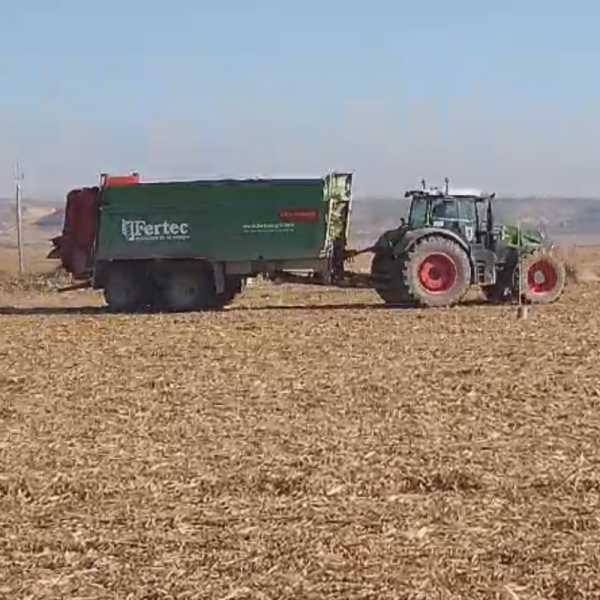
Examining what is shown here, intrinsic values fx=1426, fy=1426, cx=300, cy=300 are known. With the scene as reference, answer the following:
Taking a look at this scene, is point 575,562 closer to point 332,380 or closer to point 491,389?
point 491,389

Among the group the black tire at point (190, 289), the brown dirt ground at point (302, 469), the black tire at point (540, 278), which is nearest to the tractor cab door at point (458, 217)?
the black tire at point (540, 278)

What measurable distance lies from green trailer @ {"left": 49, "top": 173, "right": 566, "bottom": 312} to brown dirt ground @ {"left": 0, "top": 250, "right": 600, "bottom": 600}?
6.52 meters

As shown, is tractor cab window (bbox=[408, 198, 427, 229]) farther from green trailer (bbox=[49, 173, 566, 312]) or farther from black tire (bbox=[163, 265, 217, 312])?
A: black tire (bbox=[163, 265, 217, 312])

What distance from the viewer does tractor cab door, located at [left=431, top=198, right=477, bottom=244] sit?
25.8 metres

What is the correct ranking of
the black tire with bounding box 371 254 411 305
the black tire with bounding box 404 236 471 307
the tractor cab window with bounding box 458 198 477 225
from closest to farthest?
the black tire with bounding box 404 236 471 307
the black tire with bounding box 371 254 411 305
the tractor cab window with bounding box 458 198 477 225

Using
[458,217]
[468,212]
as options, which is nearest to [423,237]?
[458,217]

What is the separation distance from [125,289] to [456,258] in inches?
244

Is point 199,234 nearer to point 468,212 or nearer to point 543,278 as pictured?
point 468,212

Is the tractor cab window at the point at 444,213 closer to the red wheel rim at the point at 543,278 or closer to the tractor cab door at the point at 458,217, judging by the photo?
the tractor cab door at the point at 458,217

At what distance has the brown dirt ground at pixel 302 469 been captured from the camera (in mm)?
7469

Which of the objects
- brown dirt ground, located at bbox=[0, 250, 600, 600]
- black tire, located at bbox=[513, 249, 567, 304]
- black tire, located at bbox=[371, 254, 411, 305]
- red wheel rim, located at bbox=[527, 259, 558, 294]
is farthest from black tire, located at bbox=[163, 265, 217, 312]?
brown dirt ground, located at bbox=[0, 250, 600, 600]

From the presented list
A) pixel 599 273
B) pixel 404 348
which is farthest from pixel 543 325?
pixel 599 273

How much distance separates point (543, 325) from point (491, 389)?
23.4 feet

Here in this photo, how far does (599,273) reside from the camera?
130 feet
